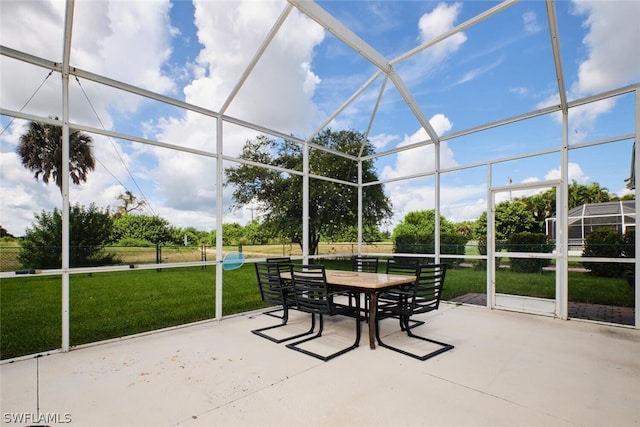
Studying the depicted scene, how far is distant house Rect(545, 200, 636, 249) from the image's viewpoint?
4.19 meters

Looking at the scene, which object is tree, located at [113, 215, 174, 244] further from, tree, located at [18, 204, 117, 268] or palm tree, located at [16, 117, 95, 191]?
palm tree, located at [16, 117, 95, 191]

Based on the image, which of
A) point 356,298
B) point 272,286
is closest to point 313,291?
point 356,298

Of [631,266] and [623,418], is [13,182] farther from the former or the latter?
[631,266]

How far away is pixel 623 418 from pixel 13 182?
5.88 meters

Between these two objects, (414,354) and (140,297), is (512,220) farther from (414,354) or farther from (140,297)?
(140,297)

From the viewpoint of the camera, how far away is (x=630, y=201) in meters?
4.18

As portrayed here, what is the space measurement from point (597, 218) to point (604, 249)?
0.46 metres

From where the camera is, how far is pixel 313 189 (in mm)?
7324

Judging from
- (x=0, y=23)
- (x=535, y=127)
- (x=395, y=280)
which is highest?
(x=0, y=23)

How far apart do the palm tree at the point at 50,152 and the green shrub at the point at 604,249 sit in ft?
22.9

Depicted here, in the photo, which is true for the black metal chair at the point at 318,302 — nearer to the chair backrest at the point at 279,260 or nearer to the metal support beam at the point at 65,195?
the chair backrest at the point at 279,260

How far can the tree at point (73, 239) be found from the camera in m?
3.85

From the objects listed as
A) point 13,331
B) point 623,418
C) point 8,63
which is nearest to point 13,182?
point 8,63

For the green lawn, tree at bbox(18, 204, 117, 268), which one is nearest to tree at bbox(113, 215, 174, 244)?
tree at bbox(18, 204, 117, 268)
